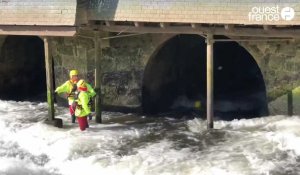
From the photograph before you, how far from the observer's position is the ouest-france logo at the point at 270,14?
1224 centimetres

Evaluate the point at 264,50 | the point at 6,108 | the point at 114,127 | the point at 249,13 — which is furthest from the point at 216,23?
the point at 6,108

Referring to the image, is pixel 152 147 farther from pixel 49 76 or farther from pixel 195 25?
pixel 49 76

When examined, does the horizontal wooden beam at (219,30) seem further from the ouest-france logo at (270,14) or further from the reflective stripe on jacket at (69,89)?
the reflective stripe on jacket at (69,89)

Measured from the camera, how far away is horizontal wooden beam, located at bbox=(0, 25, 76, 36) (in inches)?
556

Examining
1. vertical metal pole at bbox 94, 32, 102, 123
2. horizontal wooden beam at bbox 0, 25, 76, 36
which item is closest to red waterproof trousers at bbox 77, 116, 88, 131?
vertical metal pole at bbox 94, 32, 102, 123

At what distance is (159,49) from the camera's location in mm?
16109

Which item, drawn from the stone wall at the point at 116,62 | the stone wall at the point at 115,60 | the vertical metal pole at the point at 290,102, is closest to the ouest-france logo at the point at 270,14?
the vertical metal pole at the point at 290,102

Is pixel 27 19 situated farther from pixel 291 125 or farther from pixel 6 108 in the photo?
pixel 291 125

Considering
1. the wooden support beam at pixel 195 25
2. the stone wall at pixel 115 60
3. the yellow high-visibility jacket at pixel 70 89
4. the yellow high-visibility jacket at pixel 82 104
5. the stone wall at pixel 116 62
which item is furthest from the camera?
the stone wall at pixel 116 62

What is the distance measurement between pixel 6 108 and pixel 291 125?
9.80 m

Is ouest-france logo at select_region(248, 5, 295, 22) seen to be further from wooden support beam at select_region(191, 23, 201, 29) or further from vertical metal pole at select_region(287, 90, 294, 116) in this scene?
vertical metal pole at select_region(287, 90, 294, 116)

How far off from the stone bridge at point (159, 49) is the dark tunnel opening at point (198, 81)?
4 cm

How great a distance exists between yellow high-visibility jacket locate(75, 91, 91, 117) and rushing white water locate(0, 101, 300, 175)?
2.06 feet

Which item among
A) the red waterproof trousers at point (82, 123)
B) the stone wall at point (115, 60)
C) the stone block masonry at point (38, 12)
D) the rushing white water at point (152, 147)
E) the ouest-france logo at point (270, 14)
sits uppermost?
the stone block masonry at point (38, 12)
